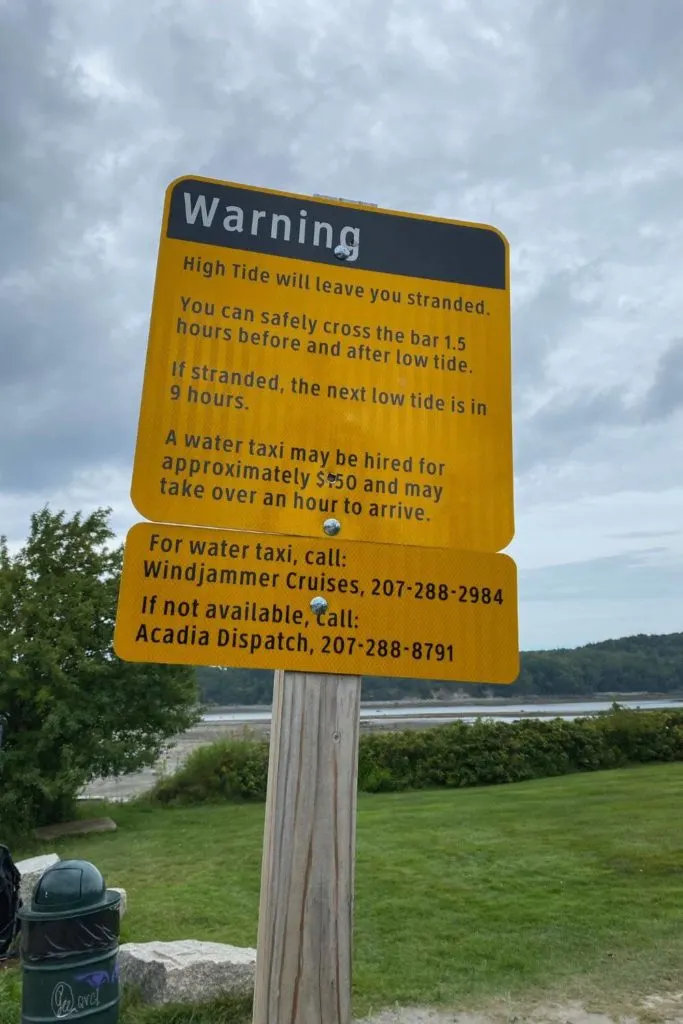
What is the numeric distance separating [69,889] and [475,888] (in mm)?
5249

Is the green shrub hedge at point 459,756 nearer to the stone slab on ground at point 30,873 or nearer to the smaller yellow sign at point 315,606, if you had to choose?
the stone slab on ground at point 30,873

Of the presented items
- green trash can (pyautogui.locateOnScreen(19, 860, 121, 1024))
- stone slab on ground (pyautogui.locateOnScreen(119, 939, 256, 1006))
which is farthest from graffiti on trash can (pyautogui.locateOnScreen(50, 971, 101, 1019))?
stone slab on ground (pyautogui.locateOnScreen(119, 939, 256, 1006))

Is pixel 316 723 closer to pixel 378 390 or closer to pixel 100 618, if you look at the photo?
pixel 378 390

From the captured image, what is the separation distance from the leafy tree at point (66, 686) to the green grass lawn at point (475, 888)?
1.42 metres

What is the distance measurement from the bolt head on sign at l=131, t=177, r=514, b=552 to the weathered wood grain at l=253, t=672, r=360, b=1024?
50cm

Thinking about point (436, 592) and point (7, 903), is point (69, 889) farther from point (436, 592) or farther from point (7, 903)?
point (436, 592)

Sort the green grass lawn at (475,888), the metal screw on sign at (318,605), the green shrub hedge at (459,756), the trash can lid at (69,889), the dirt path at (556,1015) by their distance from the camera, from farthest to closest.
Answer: the green shrub hedge at (459,756) → the green grass lawn at (475,888) → the dirt path at (556,1015) → the trash can lid at (69,889) → the metal screw on sign at (318,605)

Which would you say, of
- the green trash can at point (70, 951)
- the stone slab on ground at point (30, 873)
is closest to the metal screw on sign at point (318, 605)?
the green trash can at point (70, 951)

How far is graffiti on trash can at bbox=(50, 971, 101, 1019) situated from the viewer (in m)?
4.26

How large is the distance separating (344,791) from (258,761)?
1601 cm

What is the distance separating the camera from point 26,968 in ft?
14.3

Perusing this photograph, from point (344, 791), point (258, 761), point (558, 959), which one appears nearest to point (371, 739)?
point (258, 761)

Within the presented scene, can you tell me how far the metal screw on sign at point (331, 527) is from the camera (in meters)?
2.12

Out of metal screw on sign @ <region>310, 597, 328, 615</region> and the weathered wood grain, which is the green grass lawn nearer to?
the weathered wood grain
